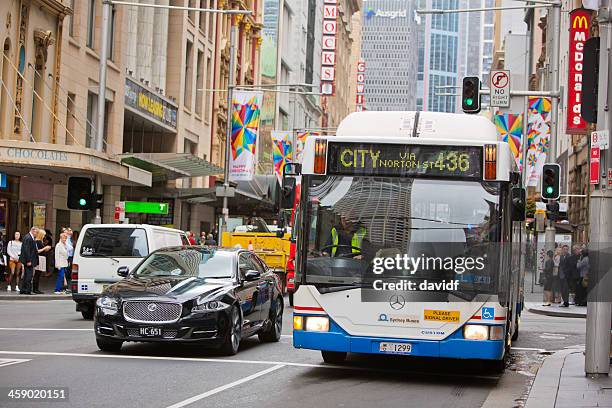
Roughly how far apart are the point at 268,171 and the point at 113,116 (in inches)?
1605

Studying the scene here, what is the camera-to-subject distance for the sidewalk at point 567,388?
11.3m

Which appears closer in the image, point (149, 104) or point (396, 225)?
point (396, 225)

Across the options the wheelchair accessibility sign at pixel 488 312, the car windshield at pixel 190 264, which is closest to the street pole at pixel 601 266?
the wheelchair accessibility sign at pixel 488 312

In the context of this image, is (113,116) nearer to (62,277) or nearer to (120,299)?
(62,277)

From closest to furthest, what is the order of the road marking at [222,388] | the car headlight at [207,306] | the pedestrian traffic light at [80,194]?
the road marking at [222,388], the car headlight at [207,306], the pedestrian traffic light at [80,194]

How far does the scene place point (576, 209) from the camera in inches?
2144

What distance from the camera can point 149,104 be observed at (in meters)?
48.9

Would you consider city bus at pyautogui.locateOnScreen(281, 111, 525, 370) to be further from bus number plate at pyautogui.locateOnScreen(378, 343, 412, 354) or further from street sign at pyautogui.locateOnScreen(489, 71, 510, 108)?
street sign at pyautogui.locateOnScreen(489, 71, 510, 108)

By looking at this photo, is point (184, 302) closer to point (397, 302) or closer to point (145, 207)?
point (397, 302)

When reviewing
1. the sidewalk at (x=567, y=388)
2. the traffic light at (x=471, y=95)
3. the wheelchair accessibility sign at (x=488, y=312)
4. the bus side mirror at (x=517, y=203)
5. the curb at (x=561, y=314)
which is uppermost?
the traffic light at (x=471, y=95)

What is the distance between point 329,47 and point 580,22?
69668 millimetres

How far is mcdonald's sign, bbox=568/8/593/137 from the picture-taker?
125 feet

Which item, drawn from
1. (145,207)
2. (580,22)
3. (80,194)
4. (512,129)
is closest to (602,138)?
(80,194)

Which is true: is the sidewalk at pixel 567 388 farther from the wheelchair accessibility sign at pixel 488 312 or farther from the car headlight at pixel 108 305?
the car headlight at pixel 108 305
